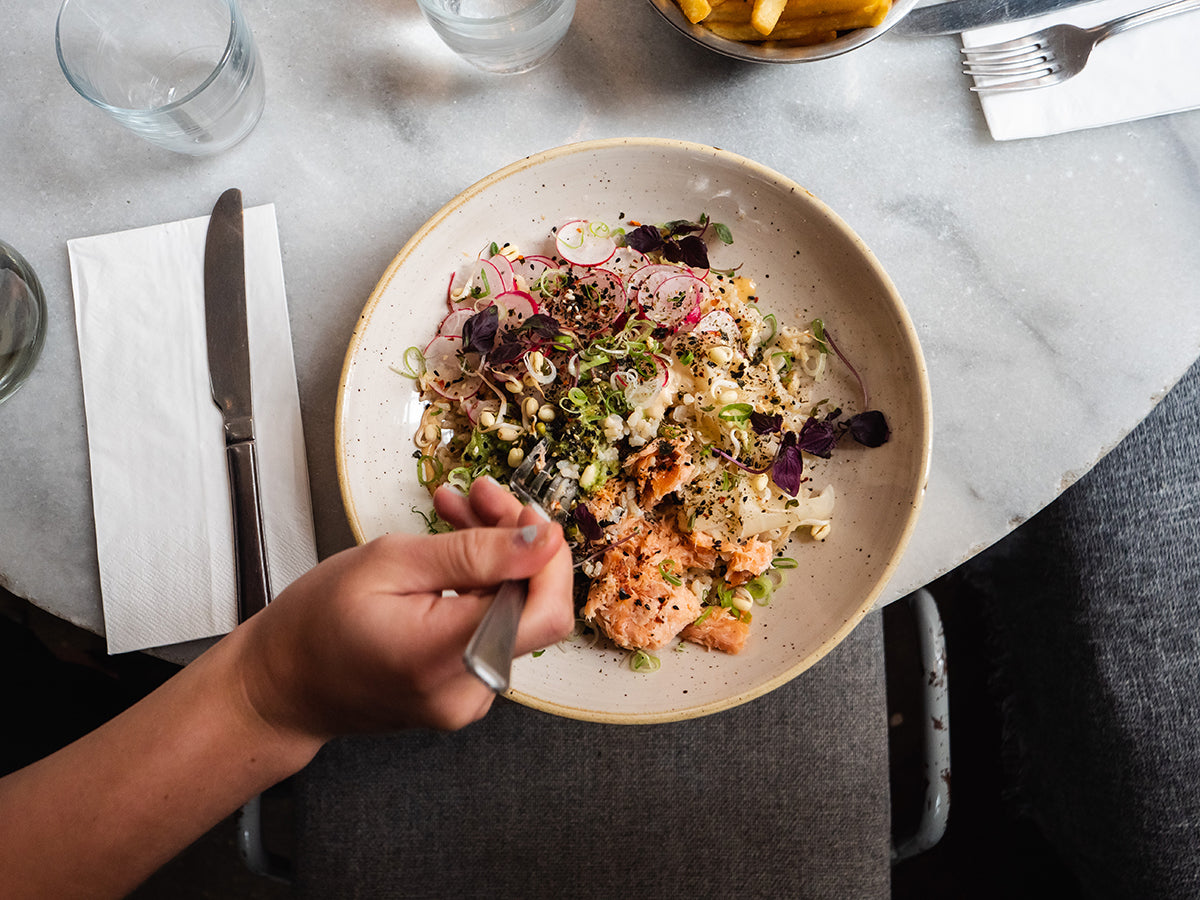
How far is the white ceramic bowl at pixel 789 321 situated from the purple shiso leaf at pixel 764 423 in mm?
135

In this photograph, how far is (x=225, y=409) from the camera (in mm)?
1417

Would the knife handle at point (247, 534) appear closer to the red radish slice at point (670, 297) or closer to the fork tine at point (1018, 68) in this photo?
the red radish slice at point (670, 297)

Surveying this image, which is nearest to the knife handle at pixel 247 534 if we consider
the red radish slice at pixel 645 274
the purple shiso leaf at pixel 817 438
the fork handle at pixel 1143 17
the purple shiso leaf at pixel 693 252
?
the red radish slice at pixel 645 274

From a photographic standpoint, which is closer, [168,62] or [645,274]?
[645,274]

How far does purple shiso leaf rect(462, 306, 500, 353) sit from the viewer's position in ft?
4.34

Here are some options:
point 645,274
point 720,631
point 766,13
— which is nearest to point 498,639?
point 720,631

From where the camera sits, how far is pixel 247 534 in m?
1.39

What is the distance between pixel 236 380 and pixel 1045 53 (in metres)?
1.55

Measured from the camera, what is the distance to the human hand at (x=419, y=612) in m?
0.99

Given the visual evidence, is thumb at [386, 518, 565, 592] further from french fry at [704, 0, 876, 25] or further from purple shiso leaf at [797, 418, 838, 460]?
french fry at [704, 0, 876, 25]

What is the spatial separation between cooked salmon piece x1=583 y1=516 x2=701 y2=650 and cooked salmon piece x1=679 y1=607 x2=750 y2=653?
0.03 metres

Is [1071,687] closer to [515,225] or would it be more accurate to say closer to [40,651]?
[515,225]

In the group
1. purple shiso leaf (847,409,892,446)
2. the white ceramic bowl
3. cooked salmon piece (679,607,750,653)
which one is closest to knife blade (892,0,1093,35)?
the white ceramic bowl

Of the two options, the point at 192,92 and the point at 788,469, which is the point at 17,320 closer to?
the point at 192,92
